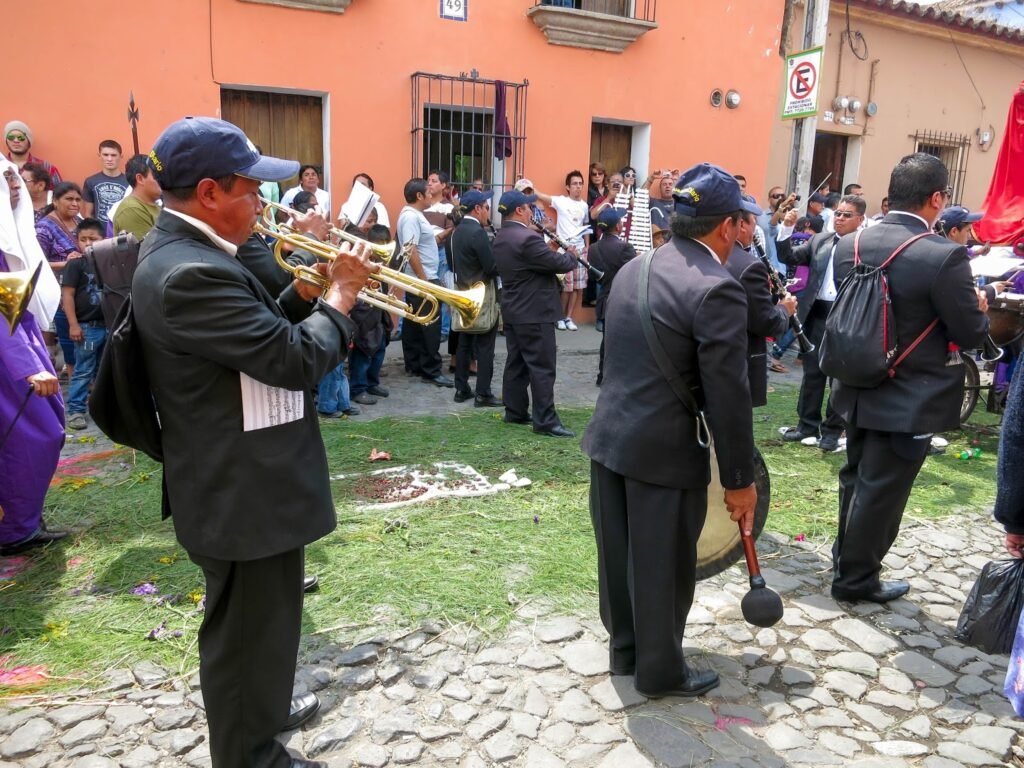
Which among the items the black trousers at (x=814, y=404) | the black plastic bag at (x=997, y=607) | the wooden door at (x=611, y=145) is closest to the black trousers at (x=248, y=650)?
the black plastic bag at (x=997, y=607)

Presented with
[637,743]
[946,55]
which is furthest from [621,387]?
[946,55]

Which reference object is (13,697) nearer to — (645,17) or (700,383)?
(700,383)

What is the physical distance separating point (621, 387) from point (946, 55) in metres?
14.8

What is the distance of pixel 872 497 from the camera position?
3.80m

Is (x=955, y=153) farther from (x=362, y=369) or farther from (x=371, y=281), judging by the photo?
(x=371, y=281)

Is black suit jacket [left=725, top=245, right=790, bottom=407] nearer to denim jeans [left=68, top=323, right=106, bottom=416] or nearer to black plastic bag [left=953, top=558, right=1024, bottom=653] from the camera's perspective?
black plastic bag [left=953, top=558, right=1024, bottom=653]

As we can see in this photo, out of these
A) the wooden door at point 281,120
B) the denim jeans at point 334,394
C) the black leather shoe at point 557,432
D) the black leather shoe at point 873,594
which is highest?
the wooden door at point 281,120

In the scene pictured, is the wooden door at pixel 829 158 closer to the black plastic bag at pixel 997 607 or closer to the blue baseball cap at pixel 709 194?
the blue baseball cap at pixel 709 194

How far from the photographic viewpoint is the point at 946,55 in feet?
46.7

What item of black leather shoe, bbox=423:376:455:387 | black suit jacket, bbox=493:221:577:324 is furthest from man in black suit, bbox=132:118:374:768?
black leather shoe, bbox=423:376:455:387

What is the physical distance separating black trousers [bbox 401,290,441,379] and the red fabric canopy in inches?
200

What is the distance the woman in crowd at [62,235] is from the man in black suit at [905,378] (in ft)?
20.0

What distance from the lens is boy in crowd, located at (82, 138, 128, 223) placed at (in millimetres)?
7992

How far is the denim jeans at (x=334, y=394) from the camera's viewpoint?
6.82m
